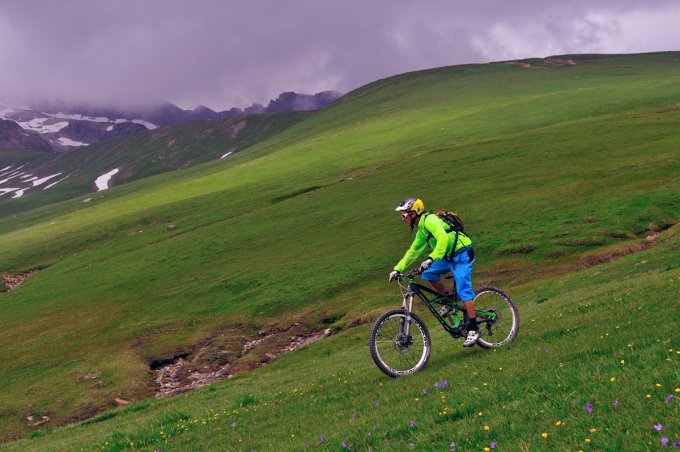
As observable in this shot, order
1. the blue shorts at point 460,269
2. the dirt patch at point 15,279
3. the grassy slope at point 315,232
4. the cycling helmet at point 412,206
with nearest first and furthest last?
1. the cycling helmet at point 412,206
2. the blue shorts at point 460,269
3. the grassy slope at point 315,232
4. the dirt patch at point 15,279

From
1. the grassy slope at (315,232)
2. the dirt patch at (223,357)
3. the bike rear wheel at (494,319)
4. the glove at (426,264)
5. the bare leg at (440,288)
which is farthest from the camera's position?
the grassy slope at (315,232)

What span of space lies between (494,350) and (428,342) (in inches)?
72.0

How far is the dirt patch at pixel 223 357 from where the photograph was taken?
36031 millimetres

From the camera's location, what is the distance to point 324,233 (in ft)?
214

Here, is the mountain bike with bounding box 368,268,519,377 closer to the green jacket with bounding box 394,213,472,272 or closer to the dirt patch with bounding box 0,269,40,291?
the green jacket with bounding box 394,213,472,272

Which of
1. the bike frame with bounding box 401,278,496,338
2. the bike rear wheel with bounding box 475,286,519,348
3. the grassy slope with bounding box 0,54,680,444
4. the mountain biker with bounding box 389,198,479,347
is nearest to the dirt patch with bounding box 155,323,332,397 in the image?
the grassy slope with bounding box 0,54,680,444

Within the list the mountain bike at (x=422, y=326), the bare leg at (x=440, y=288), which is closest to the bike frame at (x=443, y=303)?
the mountain bike at (x=422, y=326)

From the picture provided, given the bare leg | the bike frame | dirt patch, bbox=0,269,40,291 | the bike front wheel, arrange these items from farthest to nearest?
dirt patch, bbox=0,269,40,291 < the bare leg < the bike frame < the bike front wheel

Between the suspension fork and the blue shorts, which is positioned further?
the blue shorts

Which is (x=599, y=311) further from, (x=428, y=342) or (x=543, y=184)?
(x=543, y=184)

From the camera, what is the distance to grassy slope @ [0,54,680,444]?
42.8 metres

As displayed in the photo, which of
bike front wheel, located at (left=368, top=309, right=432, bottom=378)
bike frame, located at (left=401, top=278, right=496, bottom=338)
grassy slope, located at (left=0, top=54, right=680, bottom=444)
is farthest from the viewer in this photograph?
grassy slope, located at (left=0, top=54, right=680, bottom=444)

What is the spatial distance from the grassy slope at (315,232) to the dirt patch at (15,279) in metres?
3.08

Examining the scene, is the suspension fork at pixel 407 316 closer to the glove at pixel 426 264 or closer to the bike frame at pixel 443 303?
the bike frame at pixel 443 303
